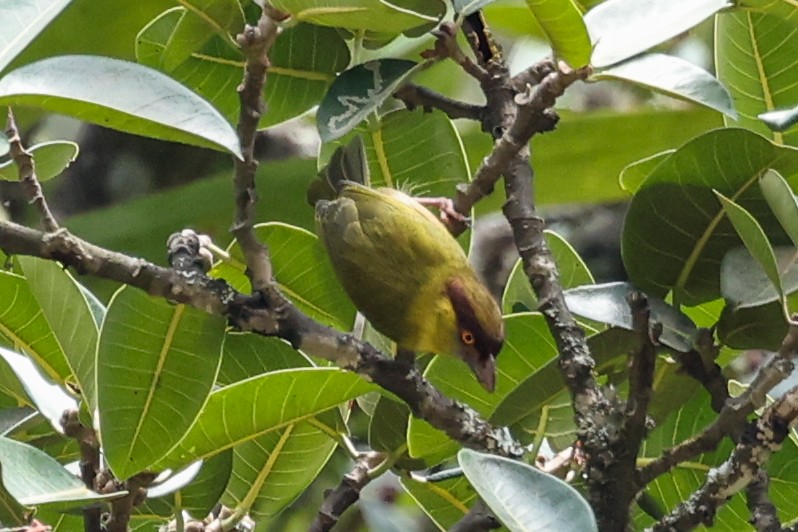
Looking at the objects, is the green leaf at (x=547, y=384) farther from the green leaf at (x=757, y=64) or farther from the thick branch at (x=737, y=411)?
the green leaf at (x=757, y=64)

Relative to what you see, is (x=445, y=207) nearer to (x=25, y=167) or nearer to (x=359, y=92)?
(x=359, y=92)

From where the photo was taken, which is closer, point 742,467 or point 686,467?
point 742,467

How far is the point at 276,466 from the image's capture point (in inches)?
37.9

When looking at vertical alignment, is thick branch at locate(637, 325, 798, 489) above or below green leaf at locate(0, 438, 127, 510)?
above

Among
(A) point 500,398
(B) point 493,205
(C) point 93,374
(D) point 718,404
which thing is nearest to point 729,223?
(D) point 718,404

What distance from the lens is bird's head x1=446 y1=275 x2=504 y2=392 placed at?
3.14 feet

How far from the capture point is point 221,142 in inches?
25.8

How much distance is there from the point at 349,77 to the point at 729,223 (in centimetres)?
31

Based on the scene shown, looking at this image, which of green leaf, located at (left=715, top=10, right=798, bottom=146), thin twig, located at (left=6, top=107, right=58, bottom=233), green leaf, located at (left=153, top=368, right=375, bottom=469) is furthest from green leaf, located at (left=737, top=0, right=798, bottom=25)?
thin twig, located at (left=6, top=107, right=58, bottom=233)

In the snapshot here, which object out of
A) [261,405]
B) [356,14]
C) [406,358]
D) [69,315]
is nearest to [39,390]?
[69,315]

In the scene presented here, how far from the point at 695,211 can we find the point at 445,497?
13.4 inches

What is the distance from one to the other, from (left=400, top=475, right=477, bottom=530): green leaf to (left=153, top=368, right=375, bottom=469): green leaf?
7.1 inches

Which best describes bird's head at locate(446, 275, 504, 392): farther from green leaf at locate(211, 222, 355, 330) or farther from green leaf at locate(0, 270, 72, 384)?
green leaf at locate(0, 270, 72, 384)

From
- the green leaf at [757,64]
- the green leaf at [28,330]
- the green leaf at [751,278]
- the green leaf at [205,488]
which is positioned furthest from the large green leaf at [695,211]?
the green leaf at [28,330]
